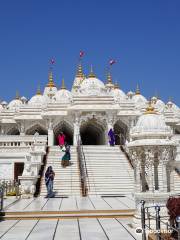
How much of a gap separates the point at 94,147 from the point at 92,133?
38.7 ft

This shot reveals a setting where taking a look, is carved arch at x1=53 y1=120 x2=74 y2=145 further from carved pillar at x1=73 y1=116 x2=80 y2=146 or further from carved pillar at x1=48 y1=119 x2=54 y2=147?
carved pillar at x1=73 y1=116 x2=80 y2=146

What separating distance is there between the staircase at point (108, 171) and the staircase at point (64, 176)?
0.73 meters

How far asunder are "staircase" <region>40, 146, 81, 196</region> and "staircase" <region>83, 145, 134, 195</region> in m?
0.73

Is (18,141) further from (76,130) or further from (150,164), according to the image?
(150,164)

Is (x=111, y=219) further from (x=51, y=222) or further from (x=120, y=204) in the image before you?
(x=120, y=204)

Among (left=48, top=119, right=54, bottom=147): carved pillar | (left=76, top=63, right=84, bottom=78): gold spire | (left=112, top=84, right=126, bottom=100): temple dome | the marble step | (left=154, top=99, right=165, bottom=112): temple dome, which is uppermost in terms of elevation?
(left=76, top=63, right=84, bottom=78): gold spire

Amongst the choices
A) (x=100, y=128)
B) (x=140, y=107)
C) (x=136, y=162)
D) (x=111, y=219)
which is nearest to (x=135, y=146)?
(x=136, y=162)

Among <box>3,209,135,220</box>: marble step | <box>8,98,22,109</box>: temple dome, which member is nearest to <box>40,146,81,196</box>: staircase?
<box>3,209,135,220</box>: marble step

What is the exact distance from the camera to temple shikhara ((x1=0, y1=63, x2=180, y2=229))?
11453mm

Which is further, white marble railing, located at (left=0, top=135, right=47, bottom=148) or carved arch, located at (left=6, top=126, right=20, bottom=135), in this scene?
carved arch, located at (left=6, top=126, right=20, bottom=135)

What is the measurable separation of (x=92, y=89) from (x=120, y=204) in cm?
2146

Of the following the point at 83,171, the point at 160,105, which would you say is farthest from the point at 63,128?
the point at 83,171

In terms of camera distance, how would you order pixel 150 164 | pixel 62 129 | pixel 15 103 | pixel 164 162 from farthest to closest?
pixel 15 103 < pixel 62 129 < pixel 150 164 < pixel 164 162

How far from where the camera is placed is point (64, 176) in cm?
2141
